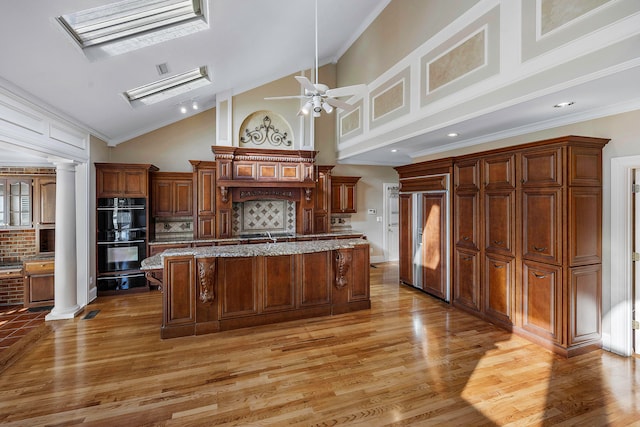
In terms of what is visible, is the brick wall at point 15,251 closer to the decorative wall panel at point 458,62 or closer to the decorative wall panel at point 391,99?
the decorative wall panel at point 391,99

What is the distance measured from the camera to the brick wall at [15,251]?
4.75 metres

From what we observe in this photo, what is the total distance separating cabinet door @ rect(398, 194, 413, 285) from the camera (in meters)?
5.21

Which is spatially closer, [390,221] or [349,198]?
[349,198]

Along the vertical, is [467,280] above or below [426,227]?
below

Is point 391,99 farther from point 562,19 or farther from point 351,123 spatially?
point 562,19

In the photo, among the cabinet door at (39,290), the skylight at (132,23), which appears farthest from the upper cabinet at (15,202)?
the skylight at (132,23)

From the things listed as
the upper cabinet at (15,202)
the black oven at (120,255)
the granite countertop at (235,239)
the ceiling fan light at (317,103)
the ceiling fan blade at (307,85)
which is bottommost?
the black oven at (120,255)

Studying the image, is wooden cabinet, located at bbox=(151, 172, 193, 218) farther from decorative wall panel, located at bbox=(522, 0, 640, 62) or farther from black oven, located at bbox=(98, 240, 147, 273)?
decorative wall panel, located at bbox=(522, 0, 640, 62)

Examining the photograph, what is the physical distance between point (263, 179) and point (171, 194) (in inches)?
68.5

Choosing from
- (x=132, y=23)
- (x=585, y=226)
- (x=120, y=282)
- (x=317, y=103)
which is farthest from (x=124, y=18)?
(x=585, y=226)

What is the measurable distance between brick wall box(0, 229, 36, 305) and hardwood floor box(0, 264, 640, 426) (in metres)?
1.84

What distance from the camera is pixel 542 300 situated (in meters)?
3.18

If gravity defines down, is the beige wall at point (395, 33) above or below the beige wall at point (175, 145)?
above

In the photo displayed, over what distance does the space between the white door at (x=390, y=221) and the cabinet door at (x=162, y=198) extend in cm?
484
